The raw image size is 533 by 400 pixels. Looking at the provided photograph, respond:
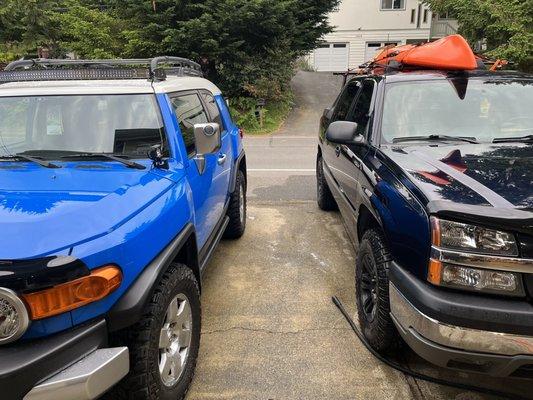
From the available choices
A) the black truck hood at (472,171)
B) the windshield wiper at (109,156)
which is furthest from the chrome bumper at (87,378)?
the black truck hood at (472,171)

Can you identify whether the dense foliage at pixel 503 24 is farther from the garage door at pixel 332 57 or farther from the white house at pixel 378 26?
the garage door at pixel 332 57

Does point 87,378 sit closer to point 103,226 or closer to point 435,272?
point 103,226

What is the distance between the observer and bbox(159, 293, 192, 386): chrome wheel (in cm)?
241

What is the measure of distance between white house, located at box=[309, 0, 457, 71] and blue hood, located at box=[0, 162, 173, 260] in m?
27.9

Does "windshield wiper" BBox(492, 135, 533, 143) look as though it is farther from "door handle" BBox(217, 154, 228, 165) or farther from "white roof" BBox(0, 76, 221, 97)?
"white roof" BBox(0, 76, 221, 97)

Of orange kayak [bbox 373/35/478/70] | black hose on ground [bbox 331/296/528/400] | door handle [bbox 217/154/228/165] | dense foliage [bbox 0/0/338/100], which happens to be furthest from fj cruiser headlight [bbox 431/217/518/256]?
dense foliage [bbox 0/0/338/100]

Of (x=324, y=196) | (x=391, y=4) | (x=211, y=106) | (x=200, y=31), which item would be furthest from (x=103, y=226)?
(x=391, y=4)

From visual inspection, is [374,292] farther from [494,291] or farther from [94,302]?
[94,302]

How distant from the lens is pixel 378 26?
2906 centimetres

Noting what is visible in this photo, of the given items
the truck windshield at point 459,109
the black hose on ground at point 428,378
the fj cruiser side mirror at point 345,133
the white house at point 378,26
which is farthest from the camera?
the white house at point 378,26

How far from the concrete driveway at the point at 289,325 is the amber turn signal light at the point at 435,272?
90 centimetres

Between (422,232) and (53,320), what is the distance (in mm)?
1705

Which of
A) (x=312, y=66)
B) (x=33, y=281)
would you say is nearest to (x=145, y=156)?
(x=33, y=281)

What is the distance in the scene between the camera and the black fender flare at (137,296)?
2.00 meters
